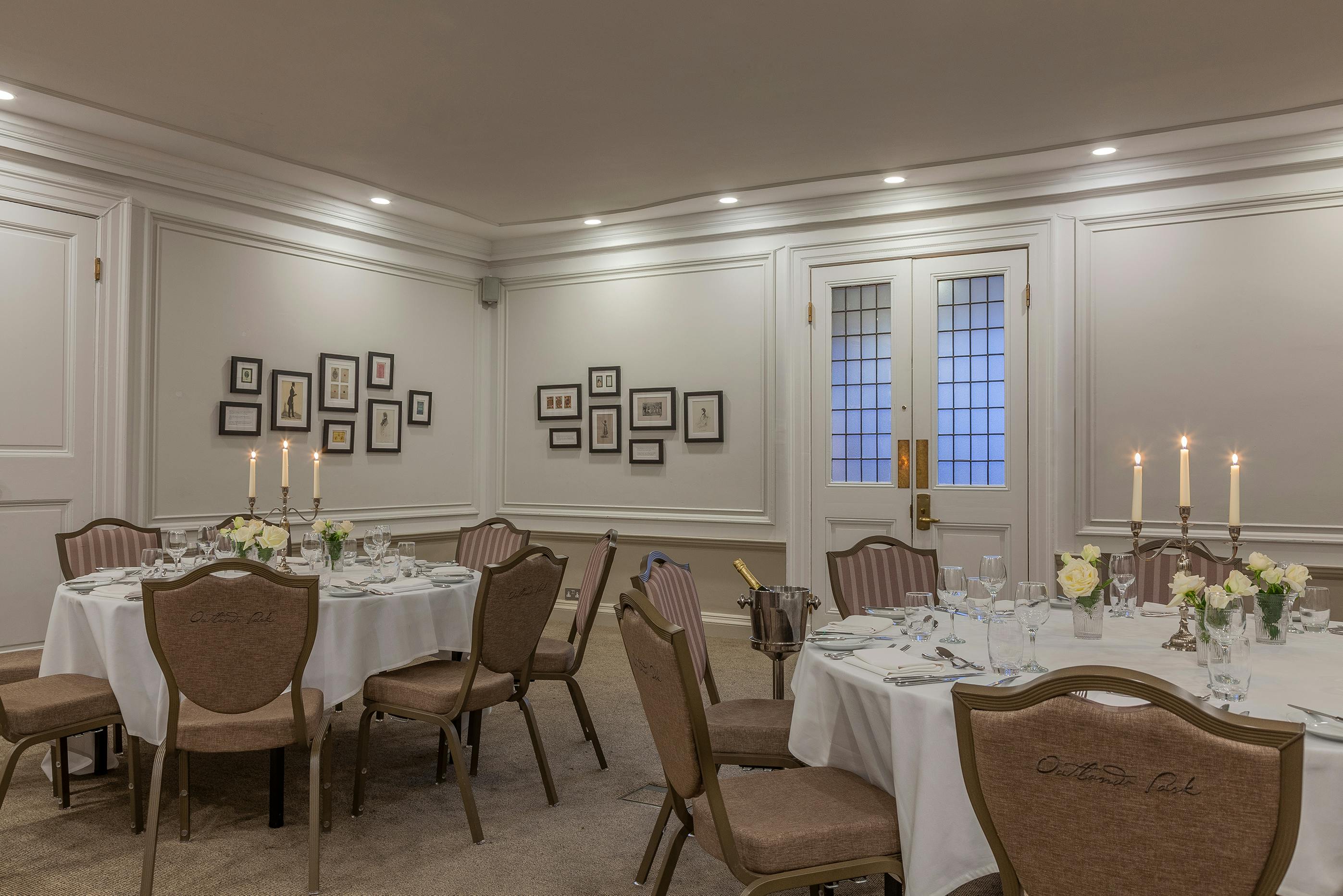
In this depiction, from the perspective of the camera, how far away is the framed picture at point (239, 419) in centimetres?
557

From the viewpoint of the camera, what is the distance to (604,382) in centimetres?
694

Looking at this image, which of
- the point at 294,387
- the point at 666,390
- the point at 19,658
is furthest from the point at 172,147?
the point at 666,390

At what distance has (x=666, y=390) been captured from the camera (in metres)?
6.71

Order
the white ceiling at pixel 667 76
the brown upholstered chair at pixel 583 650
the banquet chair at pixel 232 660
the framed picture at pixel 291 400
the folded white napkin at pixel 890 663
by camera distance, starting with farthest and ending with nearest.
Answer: the framed picture at pixel 291 400 < the brown upholstered chair at pixel 583 650 < the white ceiling at pixel 667 76 < the banquet chair at pixel 232 660 < the folded white napkin at pixel 890 663

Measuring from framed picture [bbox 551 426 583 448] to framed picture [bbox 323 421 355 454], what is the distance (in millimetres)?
1533

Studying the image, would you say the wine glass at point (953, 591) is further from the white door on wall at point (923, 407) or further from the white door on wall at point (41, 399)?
the white door on wall at point (41, 399)

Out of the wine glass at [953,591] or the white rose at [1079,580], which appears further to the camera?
the wine glass at [953,591]

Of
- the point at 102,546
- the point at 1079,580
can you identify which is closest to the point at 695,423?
the point at 102,546

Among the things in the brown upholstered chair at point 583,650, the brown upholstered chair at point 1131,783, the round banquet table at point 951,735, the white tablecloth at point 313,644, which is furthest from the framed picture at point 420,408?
the brown upholstered chair at point 1131,783

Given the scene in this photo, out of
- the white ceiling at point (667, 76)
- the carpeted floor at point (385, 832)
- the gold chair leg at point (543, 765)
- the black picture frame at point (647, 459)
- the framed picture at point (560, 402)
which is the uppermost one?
the white ceiling at point (667, 76)

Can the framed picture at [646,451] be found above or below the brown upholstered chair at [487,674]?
above

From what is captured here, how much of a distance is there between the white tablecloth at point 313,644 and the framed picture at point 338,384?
2.92 meters

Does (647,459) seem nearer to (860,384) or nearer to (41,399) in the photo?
(860,384)

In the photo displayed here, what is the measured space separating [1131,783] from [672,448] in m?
5.35
